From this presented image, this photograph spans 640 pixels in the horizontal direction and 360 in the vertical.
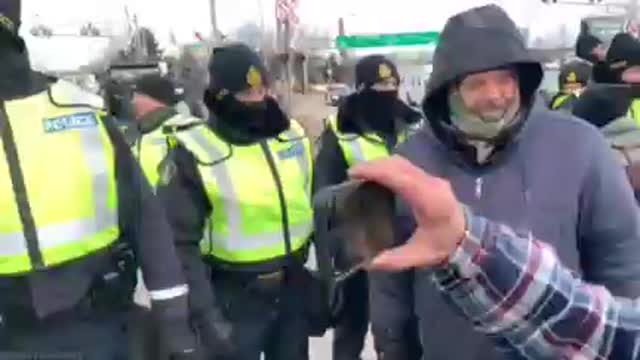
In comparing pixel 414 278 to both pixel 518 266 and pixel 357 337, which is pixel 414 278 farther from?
pixel 357 337

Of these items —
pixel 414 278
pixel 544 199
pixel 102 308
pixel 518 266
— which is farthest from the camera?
pixel 102 308

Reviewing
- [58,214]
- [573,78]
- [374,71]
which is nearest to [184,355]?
[58,214]

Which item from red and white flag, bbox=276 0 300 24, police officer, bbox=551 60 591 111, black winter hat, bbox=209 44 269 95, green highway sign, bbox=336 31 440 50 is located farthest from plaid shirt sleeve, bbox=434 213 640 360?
green highway sign, bbox=336 31 440 50

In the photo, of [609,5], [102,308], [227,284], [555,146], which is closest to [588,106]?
[227,284]

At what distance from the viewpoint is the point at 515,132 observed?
251 centimetres

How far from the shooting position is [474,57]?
2.45m

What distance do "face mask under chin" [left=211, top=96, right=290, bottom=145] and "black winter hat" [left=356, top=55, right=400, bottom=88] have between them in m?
1.41

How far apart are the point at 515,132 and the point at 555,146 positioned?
116mm

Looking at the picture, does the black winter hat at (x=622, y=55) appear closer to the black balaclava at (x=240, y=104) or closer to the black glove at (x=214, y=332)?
the black balaclava at (x=240, y=104)

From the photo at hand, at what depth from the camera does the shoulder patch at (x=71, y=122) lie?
2.95 m

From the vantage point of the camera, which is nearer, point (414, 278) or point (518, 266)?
point (518, 266)

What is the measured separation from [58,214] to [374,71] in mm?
2932

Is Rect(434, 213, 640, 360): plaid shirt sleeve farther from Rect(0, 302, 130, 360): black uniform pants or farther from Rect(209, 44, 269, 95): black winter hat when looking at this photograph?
Rect(209, 44, 269, 95): black winter hat

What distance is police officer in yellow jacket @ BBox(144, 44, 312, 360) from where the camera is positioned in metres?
3.82
